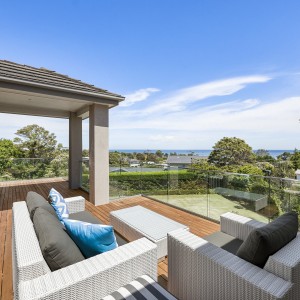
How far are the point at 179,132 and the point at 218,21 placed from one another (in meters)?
62.8

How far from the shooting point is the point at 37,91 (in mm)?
4008

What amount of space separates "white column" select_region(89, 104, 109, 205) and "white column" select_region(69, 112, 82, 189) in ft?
6.22

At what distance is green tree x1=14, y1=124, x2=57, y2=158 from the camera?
17203 mm

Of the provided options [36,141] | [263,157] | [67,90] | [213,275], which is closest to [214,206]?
[213,275]

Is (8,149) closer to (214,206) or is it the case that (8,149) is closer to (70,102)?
(70,102)

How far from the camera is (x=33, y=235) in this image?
157 cm

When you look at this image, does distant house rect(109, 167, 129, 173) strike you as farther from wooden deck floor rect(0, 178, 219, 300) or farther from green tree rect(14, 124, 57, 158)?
green tree rect(14, 124, 57, 158)

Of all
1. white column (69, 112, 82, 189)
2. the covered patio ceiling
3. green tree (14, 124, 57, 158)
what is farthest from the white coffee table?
green tree (14, 124, 57, 158)

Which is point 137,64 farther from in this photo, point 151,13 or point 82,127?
point 82,127

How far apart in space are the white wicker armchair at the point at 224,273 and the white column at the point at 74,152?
18.6 ft

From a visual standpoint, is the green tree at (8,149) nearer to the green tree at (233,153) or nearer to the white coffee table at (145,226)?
the white coffee table at (145,226)

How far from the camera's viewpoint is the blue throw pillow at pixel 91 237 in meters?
1.50

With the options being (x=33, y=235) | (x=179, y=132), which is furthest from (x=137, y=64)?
(x=179, y=132)

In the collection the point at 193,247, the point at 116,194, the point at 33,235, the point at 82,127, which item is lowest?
the point at 116,194
